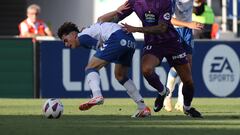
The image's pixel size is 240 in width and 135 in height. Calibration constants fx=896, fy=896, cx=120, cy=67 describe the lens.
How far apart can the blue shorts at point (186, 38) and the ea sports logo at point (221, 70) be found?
588 centimetres

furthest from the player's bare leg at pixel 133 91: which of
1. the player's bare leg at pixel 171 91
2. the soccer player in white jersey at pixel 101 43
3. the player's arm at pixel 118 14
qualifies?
the player's bare leg at pixel 171 91

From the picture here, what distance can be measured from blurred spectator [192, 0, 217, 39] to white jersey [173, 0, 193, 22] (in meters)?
3.91

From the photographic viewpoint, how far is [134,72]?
19578mm

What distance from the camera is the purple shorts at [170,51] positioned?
1220 cm

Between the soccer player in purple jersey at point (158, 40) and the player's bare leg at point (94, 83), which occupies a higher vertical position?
the soccer player in purple jersey at point (158, 40)

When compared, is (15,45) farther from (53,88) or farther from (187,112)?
(187,112)

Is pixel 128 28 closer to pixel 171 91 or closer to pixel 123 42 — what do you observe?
pixel 123 42

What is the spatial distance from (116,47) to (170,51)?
80 centimetres

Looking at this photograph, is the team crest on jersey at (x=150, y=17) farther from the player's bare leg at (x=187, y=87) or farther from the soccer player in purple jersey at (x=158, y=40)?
the player's bare leg at (x=187, y=87)

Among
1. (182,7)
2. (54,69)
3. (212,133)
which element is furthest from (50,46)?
(212,133)

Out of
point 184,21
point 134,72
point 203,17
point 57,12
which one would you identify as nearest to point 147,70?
point 184,21

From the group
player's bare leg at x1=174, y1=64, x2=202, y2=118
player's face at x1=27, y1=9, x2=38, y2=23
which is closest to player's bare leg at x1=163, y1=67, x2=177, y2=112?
player's bare leg at x1=174, y1=64, x2=202, y2=118

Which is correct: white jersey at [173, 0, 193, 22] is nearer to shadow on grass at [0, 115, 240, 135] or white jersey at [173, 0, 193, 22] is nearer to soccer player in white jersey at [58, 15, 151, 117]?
soccer player in white jersey at [58, 15, 151, 117]

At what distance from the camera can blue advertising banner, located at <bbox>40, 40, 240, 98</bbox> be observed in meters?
19.5
